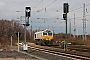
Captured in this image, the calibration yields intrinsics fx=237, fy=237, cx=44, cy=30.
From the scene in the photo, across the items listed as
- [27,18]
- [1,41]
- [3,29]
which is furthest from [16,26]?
[27,18]

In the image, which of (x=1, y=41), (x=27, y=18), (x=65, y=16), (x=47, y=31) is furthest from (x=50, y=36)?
(x=65, y=16)

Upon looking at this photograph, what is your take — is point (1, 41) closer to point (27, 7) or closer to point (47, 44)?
point (47, 44)

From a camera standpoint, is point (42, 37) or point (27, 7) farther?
point (42, 37)

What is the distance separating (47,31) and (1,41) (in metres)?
10.2

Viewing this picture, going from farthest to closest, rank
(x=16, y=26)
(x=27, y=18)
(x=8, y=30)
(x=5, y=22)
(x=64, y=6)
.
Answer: (x=5, y=22)
(x=16, y=26)
(x=8, y=30)
(x=27, y=18)
(x=64, y=6)

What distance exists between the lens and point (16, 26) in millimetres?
96188

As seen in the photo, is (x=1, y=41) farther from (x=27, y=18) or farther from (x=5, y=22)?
(x=5, y=22)

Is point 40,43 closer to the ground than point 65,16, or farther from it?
closer to the ground

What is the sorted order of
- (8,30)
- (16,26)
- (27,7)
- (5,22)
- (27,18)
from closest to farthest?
(27,7) → (27,18) → (8,30) → (16,26) → (5,22)

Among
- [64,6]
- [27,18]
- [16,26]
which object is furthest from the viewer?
[16,26]

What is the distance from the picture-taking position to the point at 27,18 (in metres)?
32.6

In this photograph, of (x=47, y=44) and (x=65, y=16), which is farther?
(x=47, y=44)

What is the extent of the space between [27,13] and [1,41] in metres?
21.2

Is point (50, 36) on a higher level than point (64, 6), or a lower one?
lower
